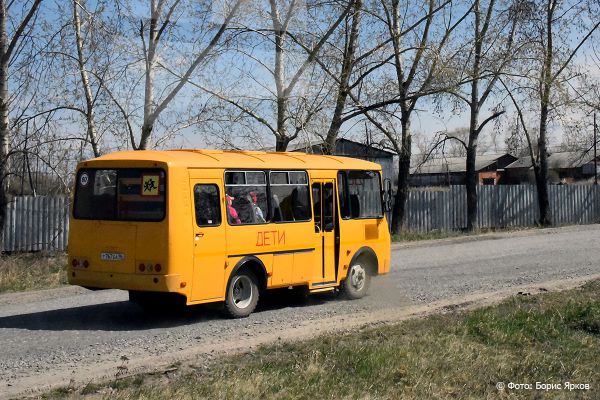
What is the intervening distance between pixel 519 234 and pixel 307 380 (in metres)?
24.0

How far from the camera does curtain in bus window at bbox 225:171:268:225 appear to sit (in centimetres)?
1281

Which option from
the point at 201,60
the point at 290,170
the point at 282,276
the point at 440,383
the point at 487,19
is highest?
the point at 487,19

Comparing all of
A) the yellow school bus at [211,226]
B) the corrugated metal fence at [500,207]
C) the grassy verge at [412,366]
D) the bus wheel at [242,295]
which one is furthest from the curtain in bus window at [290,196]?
the corrugated metal fence at [500,207]

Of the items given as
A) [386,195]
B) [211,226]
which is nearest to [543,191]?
[386,195]

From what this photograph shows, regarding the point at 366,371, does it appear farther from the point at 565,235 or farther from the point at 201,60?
the point at 565,235

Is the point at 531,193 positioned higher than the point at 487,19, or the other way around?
the point at 487,19

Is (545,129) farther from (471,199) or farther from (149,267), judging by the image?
(149,267)

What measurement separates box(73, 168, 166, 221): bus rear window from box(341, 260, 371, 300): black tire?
14.7ft

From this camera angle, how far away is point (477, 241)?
28.7m

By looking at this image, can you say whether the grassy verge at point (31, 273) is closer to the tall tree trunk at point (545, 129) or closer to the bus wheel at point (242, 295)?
the bus wheel at point (242, 295)

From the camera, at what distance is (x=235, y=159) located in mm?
13141

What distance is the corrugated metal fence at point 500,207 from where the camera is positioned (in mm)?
35219

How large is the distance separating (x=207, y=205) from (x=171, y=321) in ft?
6.16

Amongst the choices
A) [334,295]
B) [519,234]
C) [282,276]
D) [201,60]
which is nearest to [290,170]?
[282,276]
